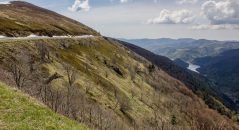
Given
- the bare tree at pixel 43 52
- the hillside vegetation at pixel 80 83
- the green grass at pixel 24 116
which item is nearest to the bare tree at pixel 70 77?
the hillside vegetation at pixel 80 83

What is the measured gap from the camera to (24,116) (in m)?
32.2

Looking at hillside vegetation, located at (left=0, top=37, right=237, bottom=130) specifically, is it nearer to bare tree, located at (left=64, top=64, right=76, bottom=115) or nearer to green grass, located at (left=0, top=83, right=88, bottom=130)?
bare tree, located at (left=64, top=64, right=76, bottom=115)

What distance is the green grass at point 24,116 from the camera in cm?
3036

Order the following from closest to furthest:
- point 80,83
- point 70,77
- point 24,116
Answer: point 24,116
point 70,77
point 80,83

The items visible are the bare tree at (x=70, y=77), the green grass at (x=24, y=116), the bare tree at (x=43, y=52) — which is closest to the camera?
the green grass at (x=24, y=116)

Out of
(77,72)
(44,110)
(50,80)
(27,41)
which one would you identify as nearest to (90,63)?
(77,72)

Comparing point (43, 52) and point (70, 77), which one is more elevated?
point (43, 52)

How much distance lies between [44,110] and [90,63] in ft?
532

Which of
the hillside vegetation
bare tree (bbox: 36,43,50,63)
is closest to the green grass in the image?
the hillside vegetation

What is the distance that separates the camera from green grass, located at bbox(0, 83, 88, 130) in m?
30.4

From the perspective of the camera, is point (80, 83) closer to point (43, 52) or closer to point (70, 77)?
point (70, 77)

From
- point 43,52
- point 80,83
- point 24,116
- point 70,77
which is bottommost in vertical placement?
point 80,83

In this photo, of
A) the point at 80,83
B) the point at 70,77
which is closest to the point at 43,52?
the point at 70,77

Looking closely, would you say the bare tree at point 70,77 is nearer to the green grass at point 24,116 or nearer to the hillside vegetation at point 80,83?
the hillside vegetation at point 80,83
